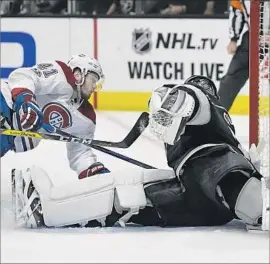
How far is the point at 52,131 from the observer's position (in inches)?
99.1

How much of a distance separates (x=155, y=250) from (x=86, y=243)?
0.15 m

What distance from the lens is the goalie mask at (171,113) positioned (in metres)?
1.91

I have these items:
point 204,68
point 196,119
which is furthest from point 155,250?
point 204,68

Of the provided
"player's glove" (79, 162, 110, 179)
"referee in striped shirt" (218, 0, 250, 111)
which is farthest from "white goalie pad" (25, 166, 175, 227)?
"referee in striped shirt" (218, 0, 250, 111)

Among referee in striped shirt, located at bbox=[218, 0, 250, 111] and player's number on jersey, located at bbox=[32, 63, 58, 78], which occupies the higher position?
player's number on jersey, located at bbox=[32, 63, 58, 78]

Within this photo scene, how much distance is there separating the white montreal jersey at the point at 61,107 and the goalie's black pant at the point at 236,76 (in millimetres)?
1788

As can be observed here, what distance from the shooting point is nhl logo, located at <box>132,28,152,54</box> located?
4.93 metres

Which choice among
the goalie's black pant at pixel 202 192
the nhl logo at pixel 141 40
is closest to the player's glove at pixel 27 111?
the goalie's black pant at pixel 202 192

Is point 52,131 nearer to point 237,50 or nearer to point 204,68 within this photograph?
point 237,50

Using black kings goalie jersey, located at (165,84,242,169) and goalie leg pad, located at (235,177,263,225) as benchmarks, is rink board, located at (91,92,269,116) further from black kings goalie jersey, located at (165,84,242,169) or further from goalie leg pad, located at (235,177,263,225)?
goalie leg pad, located at (235,177,263,225)

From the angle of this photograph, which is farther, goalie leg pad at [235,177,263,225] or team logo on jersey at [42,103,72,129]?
team logo on jersey at [42,103,72,129]

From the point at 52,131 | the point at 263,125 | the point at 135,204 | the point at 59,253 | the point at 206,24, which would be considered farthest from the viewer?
the point at 206,24

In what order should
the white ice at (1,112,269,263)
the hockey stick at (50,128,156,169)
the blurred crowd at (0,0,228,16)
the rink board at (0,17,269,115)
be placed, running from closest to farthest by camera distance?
the white ice at (1,112,269,263), the hockey stick at (50,128,156,169), the rink board at (0,17,269,115), the blurred crowd at (0,0,228,16)

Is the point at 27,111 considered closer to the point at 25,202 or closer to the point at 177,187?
the point at 25,202
